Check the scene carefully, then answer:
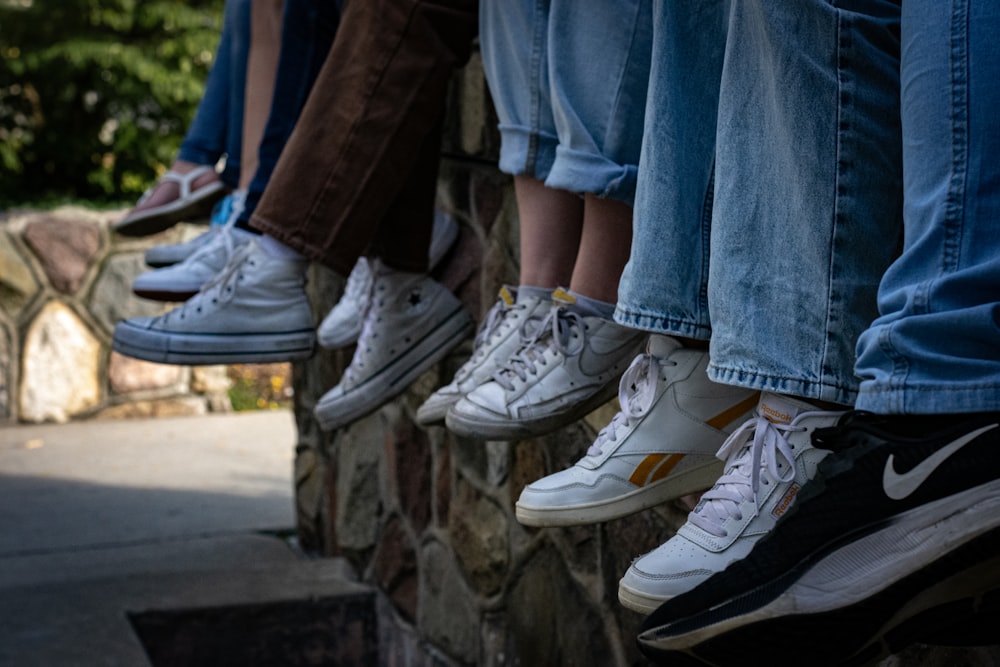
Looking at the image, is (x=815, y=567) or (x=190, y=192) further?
(x=190, y=192)

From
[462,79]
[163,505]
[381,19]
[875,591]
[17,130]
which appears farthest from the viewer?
[17,130]

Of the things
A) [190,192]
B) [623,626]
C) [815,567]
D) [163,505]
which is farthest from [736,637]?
[163,505]

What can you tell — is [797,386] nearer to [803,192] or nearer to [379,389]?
[803,192]

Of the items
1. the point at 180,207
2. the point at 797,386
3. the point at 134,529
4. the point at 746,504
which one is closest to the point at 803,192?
the point at 797,386

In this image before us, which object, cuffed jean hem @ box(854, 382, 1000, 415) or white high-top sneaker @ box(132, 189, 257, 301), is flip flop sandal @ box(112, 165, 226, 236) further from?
cuffed jean hem @ box(854, 382, 1000, 415)

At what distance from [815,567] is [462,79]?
166 centimetres

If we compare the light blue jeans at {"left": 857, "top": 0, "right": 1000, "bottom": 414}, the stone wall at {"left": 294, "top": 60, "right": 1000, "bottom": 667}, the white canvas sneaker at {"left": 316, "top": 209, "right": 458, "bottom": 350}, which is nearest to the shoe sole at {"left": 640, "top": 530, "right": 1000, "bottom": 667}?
the light blue jeans at {"left": 857, "top": 0, "right": 1000, "bottom": 414}

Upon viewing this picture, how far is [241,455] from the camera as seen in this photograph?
4.66 metres

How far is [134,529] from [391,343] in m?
1.99

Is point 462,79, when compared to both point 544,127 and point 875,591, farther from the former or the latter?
point 875,591

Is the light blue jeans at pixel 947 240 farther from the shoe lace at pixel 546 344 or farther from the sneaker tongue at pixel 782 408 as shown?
the shoe lace at pixel 546 344

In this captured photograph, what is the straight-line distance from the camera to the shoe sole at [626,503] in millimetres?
1166

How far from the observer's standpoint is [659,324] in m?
1.15

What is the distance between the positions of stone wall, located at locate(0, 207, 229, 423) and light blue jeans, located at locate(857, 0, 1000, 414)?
15.6 feet
